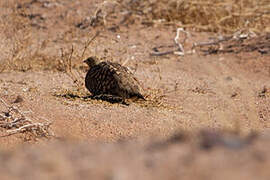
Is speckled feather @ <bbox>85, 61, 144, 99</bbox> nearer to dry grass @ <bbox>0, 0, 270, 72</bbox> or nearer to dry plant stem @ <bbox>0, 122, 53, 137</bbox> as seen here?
dry plant stem @ <bbox>0, 122, 53, 137</bbox>

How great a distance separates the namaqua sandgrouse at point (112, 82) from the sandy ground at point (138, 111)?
136mm

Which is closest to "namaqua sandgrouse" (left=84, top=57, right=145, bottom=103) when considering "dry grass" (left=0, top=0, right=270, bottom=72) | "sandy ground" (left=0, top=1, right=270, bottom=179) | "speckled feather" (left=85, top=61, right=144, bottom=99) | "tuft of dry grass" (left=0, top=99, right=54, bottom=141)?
"speckled feather" (left=85, top=61, right=144, bottom=99)

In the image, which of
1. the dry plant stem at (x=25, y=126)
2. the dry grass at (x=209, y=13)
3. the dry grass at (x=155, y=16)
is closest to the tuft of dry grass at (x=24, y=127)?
the dry plant stem at (x=25, y=126)

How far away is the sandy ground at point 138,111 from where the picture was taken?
2049mm

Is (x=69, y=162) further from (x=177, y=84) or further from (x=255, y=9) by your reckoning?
(x=255, y=9)

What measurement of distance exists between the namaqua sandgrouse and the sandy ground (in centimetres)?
14

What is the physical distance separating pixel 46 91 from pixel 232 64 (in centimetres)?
331

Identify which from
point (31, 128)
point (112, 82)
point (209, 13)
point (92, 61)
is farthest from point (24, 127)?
point (209, 13)

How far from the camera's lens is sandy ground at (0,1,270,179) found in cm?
205

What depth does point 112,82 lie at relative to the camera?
5.26m

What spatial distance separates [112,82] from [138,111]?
0.42 metres

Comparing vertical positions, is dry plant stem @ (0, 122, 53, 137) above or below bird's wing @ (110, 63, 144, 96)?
below

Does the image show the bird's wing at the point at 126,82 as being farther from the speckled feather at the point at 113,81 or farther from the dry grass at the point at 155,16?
the dry grass at the point at 155,16

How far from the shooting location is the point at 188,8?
32.3ft
